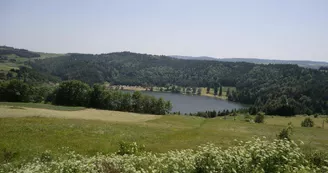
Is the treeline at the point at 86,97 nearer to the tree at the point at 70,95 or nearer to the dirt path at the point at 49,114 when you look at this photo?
the tree at the point at 70,95

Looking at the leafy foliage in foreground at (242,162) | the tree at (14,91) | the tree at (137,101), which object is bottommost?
the tree at (137,101)

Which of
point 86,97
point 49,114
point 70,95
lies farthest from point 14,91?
point 49,114

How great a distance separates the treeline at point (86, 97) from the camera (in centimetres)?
9338

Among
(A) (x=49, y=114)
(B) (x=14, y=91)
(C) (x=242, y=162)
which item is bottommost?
(B) (x=14, y=91)

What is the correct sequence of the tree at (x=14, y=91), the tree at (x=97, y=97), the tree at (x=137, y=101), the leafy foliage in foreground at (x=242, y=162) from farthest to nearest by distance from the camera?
the tree at (x=137, y=101) < the tree at (x=97, y=97) < the tree at (x=14, y=91) < the leafy foliage in foreground at (x=242, y=162)

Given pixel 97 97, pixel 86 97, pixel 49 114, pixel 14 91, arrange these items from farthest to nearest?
pixel 97 97, pixel 86 97, pixel 14 91, pixel 49 114

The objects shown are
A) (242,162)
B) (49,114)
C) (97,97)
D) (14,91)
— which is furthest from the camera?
(97,97)

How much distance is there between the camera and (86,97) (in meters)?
98.8

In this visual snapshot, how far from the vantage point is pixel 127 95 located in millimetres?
106312

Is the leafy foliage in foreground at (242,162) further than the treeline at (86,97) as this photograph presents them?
No

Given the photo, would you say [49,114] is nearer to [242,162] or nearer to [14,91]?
[14,91]

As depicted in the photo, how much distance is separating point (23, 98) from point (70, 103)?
15.6 m

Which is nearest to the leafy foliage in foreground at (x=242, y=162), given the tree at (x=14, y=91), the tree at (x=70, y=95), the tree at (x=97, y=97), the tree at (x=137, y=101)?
the tree at (x=70, y=95)

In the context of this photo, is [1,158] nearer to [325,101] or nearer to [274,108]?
[274,108]
